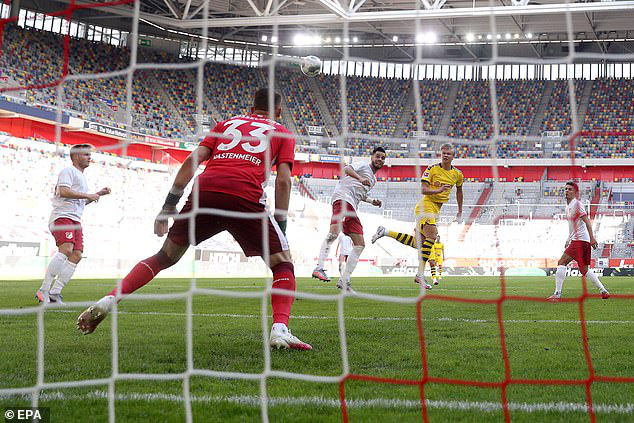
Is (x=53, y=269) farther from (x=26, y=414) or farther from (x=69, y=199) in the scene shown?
(x=26, y=414)

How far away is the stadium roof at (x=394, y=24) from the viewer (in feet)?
73.8

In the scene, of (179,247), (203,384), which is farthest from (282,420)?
(179,247)

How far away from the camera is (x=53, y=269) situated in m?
6.93

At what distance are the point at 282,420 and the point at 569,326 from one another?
390 centimetres

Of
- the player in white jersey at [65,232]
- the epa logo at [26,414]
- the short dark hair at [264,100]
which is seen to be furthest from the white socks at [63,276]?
the epa logo at [26,414]

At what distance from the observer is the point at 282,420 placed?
8.09 ft

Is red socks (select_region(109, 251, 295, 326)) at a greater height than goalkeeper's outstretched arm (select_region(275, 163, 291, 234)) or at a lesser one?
lesser

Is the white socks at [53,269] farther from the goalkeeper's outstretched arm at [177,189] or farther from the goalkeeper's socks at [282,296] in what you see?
the goalkeeper's socks at [282,296]

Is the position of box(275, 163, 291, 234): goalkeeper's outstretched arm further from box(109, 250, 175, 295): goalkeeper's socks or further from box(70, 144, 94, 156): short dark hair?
box(70, 144, 94, 156): short dark hair

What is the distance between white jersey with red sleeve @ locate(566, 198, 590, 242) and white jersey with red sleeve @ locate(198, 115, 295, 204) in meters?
5.69

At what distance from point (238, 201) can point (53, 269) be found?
3.85 m

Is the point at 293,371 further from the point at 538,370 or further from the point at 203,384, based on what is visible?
the point at 538,370

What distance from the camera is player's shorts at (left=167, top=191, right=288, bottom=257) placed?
402 centimetres

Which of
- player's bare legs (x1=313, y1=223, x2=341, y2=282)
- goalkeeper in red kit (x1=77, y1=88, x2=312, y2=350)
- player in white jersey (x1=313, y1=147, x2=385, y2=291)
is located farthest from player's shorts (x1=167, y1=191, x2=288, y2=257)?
player's bare legs (x1=313, y1=223, x2=341, y2=282)
